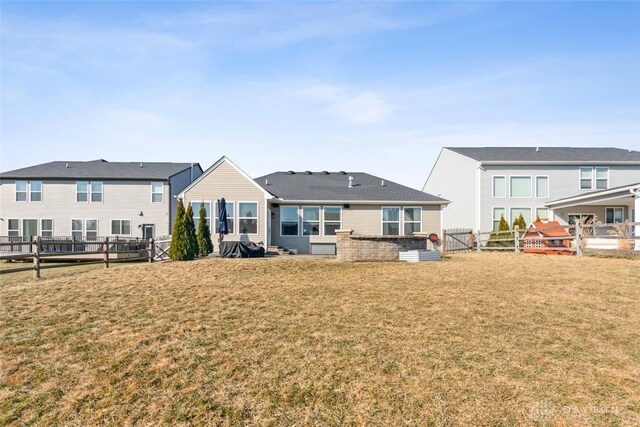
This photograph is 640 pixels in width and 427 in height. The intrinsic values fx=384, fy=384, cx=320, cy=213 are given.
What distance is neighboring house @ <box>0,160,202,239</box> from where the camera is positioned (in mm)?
28734

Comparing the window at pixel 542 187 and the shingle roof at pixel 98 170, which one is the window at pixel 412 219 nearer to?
the window at pixel 542 187

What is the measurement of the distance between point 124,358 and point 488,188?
90.8 ft

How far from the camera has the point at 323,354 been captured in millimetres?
5723

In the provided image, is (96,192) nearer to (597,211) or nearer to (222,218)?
(222,218)

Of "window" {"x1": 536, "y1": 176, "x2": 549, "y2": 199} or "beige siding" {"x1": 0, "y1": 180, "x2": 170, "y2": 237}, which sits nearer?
"window" {"x1": 536, "y1": 176, "x2": 549, "y2": 199}

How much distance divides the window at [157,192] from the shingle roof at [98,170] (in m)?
0.57

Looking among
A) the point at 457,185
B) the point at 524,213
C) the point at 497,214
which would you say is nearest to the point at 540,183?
the point at 524,213

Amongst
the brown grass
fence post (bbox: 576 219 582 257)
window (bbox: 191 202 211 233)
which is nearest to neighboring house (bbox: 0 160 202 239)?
window (bbox: 191 202 211 233)

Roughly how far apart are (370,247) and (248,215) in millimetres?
8387

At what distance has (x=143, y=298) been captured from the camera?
8.94 metres

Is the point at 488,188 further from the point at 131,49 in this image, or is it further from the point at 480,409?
the point at 480,409

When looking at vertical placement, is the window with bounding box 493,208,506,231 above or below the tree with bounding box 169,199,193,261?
above

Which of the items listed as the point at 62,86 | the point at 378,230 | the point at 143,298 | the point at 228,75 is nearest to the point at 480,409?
the point at 143,298

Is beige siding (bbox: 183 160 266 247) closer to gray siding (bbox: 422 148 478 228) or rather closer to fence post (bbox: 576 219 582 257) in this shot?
fence post (bbox: 576 219 582 257)
